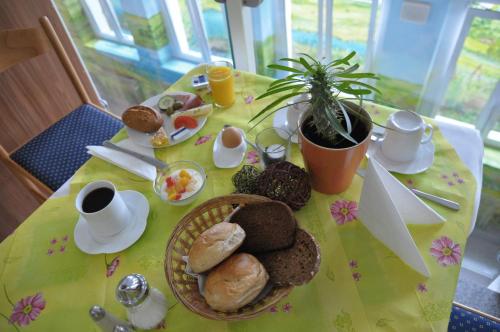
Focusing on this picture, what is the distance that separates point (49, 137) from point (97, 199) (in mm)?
823

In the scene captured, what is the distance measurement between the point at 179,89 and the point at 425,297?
871 mm

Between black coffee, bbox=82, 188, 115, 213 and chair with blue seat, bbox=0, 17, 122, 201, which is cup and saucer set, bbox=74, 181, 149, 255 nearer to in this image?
black coffee, bbox=82, 188, 115, 213

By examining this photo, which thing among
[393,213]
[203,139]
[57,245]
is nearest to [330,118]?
[393,213]

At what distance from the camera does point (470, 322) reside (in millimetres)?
869

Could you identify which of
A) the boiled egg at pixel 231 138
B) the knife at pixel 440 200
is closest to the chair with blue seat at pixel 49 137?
the boiled egg at pixel 231 138

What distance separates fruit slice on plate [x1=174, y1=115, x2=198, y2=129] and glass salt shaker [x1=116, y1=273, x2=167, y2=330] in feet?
1.54

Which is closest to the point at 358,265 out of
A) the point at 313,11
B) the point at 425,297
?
the point at 425,297

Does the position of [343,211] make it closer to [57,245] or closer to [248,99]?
[248,99]

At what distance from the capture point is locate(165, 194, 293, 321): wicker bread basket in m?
0.53

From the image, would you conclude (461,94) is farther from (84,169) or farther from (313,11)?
(84,169)

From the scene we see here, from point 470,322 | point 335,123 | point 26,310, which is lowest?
point 470,322

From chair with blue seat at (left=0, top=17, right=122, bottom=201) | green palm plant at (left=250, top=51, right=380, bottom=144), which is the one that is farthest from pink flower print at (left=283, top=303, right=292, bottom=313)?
chair with blue seat at (left=0, top=17, right=122, bottom=201)

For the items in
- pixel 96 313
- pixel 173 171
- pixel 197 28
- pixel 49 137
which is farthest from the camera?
pixel 197 28

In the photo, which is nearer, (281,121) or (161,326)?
(161,326)
